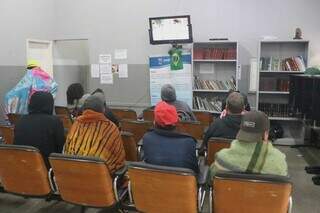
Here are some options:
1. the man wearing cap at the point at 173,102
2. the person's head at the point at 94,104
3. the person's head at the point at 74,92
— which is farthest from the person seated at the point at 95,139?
the person's head at the point at 74,92

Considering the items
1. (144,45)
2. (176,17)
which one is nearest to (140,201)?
(176,17)

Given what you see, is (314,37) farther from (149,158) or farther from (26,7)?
(26,7)

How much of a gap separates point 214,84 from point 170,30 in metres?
1.36

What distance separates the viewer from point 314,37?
645 centimetres

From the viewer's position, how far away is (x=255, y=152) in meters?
2.20

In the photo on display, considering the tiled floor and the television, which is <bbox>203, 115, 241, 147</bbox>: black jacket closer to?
the tiled floor

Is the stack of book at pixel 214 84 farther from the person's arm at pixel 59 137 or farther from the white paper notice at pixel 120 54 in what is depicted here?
the person's arm at pixel 59 137

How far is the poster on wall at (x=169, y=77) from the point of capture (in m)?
6.70

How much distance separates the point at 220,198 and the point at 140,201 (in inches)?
23.1

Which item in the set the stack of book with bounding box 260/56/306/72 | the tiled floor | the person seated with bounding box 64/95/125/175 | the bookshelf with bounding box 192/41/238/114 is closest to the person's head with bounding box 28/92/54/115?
the person seated with bounding box 64/95/125/175

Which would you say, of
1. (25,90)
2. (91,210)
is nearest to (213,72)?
(25,90)

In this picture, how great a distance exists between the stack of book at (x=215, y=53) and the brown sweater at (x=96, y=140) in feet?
13.2

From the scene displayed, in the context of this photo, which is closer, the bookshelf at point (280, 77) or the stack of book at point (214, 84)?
the bookshelf at point (280, 77)

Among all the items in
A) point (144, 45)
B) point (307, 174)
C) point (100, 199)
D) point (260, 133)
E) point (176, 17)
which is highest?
point (176, 17)
